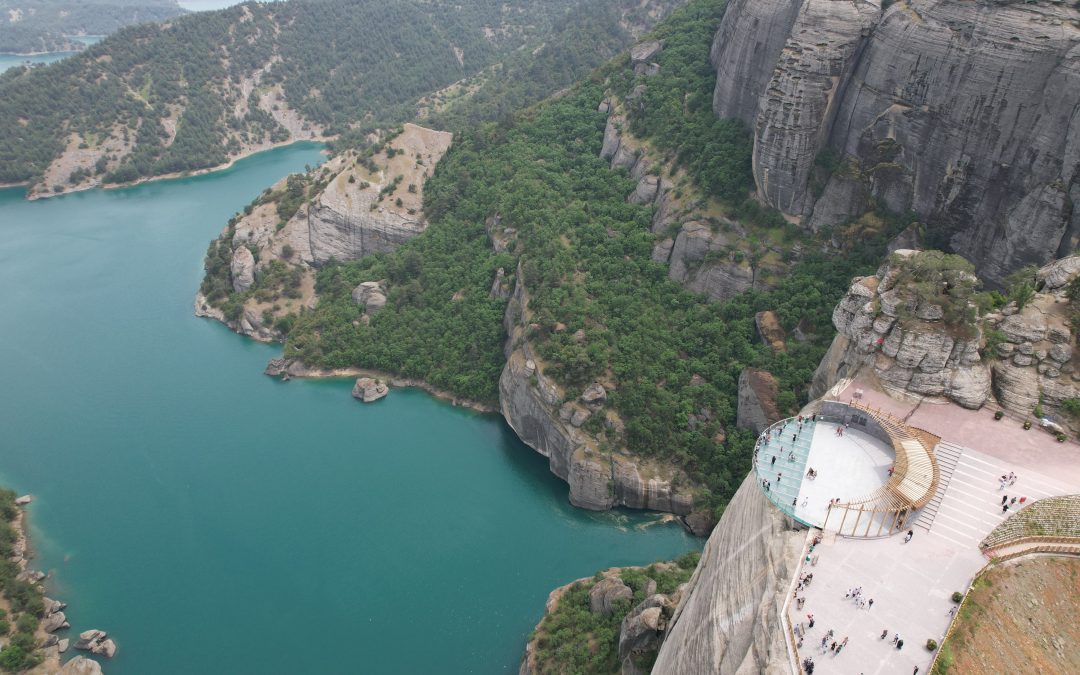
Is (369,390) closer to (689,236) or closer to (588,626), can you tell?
(689,236)

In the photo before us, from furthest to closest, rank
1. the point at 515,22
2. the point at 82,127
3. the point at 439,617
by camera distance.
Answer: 1. the point at 515,22
2. the point at 82,127
3. the point at 439,617

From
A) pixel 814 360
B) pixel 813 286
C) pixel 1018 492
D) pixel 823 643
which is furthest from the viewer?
pixel 813 286

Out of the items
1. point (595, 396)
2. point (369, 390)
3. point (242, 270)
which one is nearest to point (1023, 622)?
point (595, 396)

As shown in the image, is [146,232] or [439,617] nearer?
[439,617]

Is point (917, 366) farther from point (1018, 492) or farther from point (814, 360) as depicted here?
point (814, 360)

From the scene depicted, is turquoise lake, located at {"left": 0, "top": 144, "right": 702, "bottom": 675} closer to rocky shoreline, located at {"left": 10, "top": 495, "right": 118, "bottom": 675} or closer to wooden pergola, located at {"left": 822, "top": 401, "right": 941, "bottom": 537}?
rocky shoreline, located at {"left": 10, "top": 495, "right": 118, "bottom": 675}

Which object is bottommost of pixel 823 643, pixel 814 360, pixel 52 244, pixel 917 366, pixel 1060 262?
pixel 52 244

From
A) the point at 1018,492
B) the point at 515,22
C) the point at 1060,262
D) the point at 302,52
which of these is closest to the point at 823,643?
the point at 1018,492
